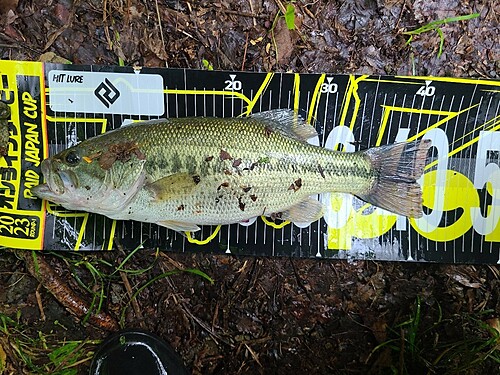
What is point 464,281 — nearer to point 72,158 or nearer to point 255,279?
point 255,279

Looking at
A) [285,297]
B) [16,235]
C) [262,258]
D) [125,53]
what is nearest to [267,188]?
[262,258]

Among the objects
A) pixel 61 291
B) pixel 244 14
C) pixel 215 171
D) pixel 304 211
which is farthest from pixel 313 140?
pixel 61 291

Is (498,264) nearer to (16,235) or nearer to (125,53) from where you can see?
(125,53)

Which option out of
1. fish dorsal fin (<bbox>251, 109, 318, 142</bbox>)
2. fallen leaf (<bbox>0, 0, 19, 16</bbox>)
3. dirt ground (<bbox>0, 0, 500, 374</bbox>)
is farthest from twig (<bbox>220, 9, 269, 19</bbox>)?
fallen leaf (<bbox>0, 0, 19, 16</bbox>)

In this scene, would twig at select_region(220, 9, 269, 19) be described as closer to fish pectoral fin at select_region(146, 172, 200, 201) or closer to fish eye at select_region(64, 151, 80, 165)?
fish pectoral fin at select_region(146, 172, 200, 201)

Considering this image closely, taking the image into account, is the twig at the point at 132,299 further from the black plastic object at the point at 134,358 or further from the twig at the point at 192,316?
the twig at the point at 192,316

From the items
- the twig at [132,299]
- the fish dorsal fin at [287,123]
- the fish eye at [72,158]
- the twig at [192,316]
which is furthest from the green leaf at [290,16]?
the twig at [132,299]

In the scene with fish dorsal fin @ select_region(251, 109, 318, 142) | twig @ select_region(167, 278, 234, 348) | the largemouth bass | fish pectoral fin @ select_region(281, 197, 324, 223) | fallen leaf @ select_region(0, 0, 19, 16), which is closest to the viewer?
the largemouth bass
